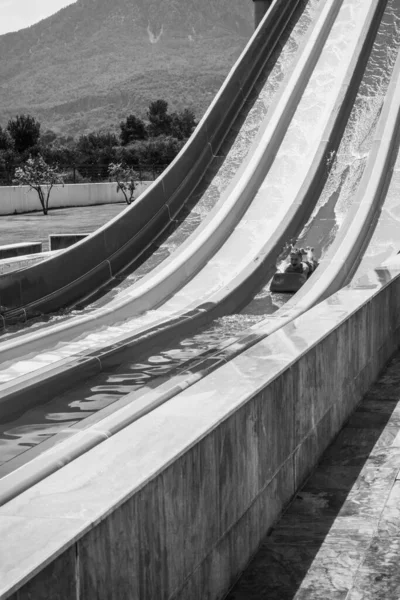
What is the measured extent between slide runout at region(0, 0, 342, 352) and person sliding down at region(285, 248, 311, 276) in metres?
1.18

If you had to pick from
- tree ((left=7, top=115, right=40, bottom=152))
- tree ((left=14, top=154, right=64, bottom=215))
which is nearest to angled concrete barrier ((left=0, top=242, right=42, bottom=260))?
tree ((left=14, top=154, right=64, bottom=215))

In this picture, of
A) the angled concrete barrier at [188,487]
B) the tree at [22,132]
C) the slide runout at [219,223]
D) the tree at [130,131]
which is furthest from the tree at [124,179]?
the tree at [130,131]

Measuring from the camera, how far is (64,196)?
91.0 ft

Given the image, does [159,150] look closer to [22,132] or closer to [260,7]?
[22,132]

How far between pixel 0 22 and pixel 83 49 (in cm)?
3072

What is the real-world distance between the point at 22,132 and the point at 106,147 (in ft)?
16.5

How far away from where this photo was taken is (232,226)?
12391 mm

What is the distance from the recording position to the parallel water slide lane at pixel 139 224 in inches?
376

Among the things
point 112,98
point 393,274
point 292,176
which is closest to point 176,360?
point 393,274

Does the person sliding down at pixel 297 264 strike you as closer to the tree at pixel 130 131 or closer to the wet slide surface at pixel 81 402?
the wet slide surface at pixel 81 402

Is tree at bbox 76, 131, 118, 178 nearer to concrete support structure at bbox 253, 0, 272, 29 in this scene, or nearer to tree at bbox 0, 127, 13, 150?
tree at bbox 0, 127, 13, 150

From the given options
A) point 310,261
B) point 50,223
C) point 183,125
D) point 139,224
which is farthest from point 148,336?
point 183,125

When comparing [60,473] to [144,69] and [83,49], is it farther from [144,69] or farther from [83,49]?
[83,49]

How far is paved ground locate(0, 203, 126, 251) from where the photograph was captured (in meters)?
18.4
